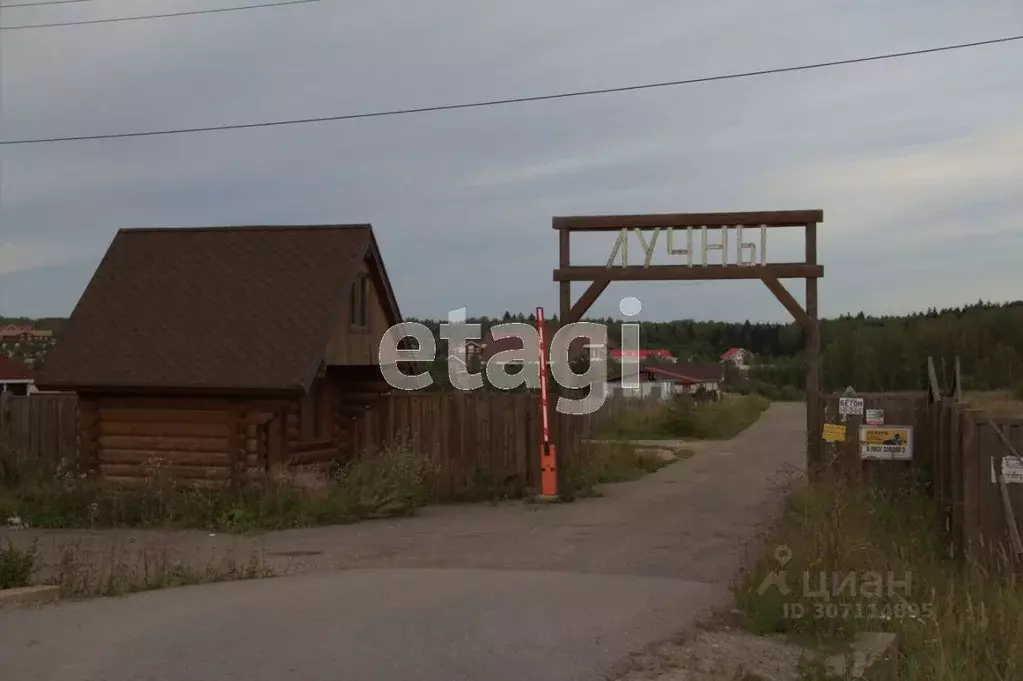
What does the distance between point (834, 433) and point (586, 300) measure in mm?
5413

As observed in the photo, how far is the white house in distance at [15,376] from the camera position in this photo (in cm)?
4620

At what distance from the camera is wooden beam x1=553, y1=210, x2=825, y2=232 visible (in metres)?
19.0

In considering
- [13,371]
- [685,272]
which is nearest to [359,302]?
[685,272]

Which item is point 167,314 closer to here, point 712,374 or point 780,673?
point 780,673

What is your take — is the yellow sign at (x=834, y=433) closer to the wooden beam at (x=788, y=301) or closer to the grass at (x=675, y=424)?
A: the wooden beam at (x=788, y=301)

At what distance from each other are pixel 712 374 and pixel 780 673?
10341cm

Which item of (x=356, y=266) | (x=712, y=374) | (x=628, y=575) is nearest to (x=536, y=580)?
(x=628, y=575)

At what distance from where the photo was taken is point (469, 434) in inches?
824

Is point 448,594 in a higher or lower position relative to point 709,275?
lower

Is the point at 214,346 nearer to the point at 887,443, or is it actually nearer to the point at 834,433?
the point at 834,433

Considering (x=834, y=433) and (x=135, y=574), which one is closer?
(x=135, y=574)

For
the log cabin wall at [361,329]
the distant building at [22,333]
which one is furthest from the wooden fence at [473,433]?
the distant building at [22,333]

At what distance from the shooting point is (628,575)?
39.5 feet

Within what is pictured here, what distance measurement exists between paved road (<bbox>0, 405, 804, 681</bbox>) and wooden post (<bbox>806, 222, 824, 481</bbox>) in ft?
6.07
